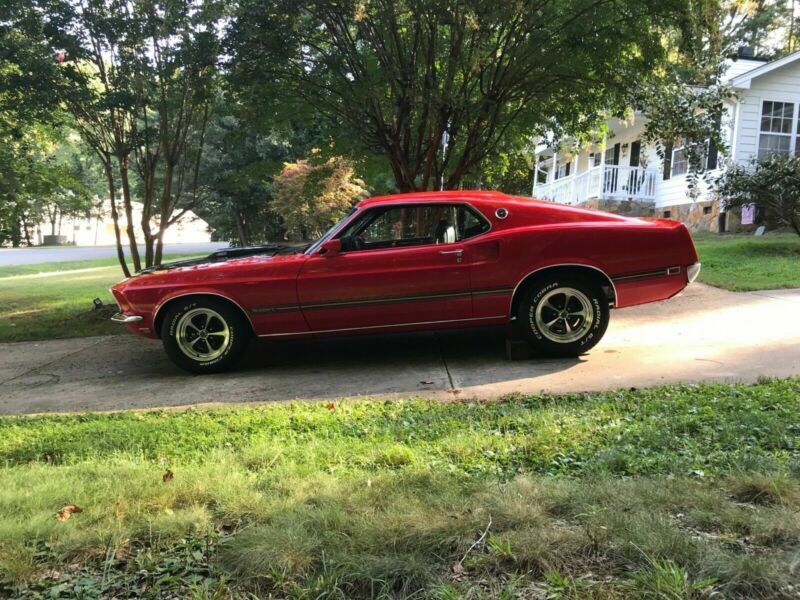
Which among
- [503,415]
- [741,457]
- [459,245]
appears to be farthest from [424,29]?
[741,457]

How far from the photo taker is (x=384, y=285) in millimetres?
5566

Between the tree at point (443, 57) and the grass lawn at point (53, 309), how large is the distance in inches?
178

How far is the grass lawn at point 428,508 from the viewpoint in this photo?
2.00m

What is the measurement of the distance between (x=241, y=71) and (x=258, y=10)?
103 cm

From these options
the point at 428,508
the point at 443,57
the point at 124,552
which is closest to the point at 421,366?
the point at 428,508

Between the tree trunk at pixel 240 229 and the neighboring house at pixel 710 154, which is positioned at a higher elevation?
the neighboring house at pixel 710 154

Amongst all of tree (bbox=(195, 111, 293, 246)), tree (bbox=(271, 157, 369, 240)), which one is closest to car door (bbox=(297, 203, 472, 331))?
tree (bbox=(271, 157, 369, 240))

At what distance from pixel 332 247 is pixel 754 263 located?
884 cm

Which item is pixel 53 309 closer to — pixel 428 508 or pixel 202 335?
pixel 202 335

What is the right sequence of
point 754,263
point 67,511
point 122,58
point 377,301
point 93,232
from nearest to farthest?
point 67,511
point 377,301
point 122,58
point 754,263
point 93,232

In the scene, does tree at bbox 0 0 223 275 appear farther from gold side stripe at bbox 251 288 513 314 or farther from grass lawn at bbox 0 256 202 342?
gold side stripe at bbox 251 288 513 314

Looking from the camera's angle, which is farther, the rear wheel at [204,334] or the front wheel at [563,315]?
the rear wheel at [204,334]

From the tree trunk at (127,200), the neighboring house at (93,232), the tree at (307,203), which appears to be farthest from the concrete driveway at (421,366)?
the neighboring house at (93,232)

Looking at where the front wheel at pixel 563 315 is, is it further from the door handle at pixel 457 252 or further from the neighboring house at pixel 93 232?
the neighboring house at pixel 93 232
